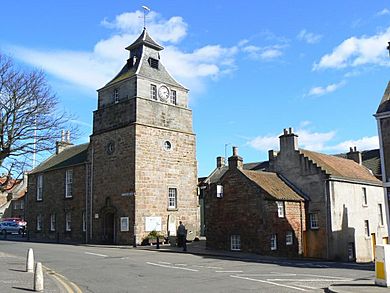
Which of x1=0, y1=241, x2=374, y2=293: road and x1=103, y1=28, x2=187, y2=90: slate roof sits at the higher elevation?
x1=103, y1=28, x2=187, y2=90: slate roof

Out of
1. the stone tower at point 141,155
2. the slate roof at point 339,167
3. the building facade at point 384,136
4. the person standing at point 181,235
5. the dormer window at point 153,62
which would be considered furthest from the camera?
the dormer window at point 153,62

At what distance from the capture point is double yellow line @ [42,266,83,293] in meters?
12.6

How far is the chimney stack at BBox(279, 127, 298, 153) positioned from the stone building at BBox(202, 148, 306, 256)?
305 centimetres

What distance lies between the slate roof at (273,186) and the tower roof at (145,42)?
15.7 metres

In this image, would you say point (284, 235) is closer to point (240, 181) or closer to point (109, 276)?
point (240, 181)

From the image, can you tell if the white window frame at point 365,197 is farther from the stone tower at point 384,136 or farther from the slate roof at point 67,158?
the slate roof at point 67,158

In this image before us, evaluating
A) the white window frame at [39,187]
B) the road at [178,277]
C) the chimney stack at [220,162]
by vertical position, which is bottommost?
the road at [178,277]

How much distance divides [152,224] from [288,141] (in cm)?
1217

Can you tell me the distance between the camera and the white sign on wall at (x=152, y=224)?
34.0 metres

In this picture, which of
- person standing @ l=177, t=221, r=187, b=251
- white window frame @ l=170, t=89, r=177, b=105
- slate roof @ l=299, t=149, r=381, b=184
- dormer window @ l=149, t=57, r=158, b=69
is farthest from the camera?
dormer window @ l=149, t=57, r=158, b=69

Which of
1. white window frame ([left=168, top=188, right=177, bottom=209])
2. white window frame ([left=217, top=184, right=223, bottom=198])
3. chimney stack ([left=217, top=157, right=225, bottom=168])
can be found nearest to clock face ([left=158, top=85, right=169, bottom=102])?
white window frame ([left=168, top=188, right=177, bottom=209])

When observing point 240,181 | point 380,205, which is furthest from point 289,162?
point 380,205

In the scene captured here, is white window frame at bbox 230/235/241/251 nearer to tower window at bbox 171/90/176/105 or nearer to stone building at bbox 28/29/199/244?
stone building at bbox 28/29/199/244

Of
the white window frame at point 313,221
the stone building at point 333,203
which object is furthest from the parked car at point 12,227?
the white window frame at point 313,221
